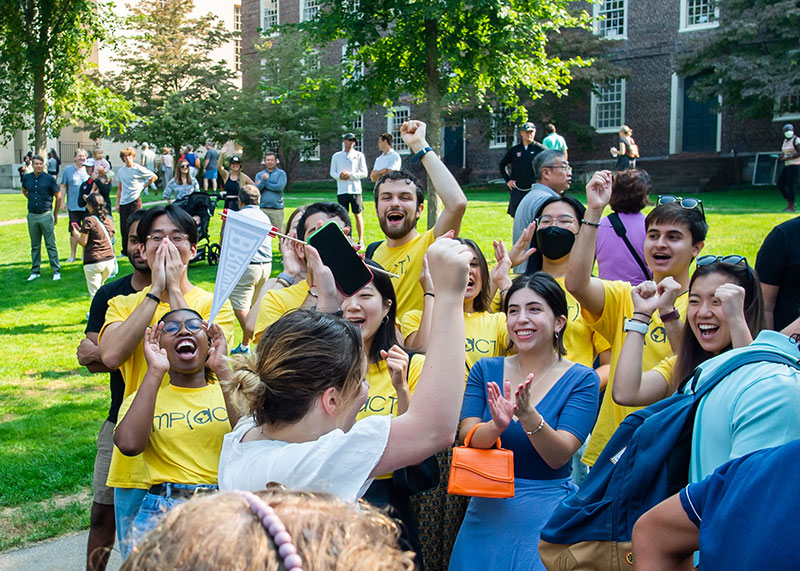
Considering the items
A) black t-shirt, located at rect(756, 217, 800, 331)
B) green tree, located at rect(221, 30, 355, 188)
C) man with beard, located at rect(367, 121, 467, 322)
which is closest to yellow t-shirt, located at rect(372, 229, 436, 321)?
man with beard, located at rect(367, 121, 467, 322)

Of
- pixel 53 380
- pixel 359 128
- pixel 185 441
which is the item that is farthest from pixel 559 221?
pixel 359 128

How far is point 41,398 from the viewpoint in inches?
302

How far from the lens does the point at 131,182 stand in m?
14.5

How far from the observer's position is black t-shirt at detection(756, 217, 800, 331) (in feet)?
13.5

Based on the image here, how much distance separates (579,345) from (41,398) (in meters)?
5.71

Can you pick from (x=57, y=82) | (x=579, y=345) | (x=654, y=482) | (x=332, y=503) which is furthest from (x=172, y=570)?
(x=57, y=82)

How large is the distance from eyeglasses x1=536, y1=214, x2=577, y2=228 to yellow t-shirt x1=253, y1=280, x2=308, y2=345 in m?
1.47

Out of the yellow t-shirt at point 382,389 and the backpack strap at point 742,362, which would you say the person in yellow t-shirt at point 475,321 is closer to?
the yellow t-shirt at point 382,389

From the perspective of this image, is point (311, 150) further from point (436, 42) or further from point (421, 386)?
point (421, 386)

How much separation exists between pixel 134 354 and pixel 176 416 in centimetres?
64

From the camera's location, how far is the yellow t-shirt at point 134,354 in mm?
3576

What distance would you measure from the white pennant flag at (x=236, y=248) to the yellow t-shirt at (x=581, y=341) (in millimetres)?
1667

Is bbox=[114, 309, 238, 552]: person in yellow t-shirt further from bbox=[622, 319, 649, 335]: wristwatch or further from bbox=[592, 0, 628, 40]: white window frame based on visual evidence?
bbox=[592, 0, 628, 40]: white window frame

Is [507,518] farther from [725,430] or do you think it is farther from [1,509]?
[1,509]
